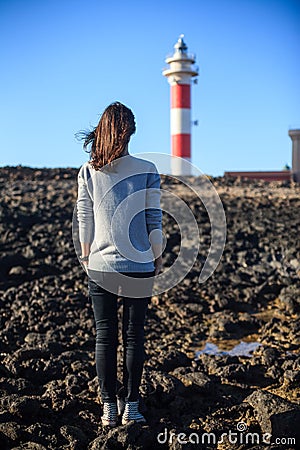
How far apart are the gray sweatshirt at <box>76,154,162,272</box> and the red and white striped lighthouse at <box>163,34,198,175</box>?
19.8 meters

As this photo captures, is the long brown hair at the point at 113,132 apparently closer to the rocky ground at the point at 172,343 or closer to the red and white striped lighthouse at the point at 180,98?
the rocky ground at the point at 172,343

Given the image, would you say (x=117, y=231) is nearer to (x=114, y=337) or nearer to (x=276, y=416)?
(x=114, y=337)

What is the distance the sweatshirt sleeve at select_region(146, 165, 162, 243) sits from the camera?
3.37 metres

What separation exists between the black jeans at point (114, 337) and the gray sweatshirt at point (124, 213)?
0.43ft

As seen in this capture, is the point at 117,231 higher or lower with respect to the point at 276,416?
higher

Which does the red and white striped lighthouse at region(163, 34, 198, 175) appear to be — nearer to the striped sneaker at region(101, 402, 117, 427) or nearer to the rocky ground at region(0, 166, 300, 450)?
the rocky ground at region(0, 166, 300, 450)

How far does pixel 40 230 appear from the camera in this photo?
1047cm

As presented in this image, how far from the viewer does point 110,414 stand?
138 inches

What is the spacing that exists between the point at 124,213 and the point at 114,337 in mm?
658

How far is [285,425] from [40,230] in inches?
295

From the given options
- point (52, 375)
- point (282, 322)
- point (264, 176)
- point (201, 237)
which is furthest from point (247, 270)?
point (264, 176)

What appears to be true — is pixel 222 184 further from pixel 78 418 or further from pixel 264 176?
pixel 78 418

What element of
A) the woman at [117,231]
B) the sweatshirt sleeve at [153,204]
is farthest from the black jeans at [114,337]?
the sweatshirt sleeve at [153,204]

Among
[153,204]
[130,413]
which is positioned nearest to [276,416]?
[130,413]
